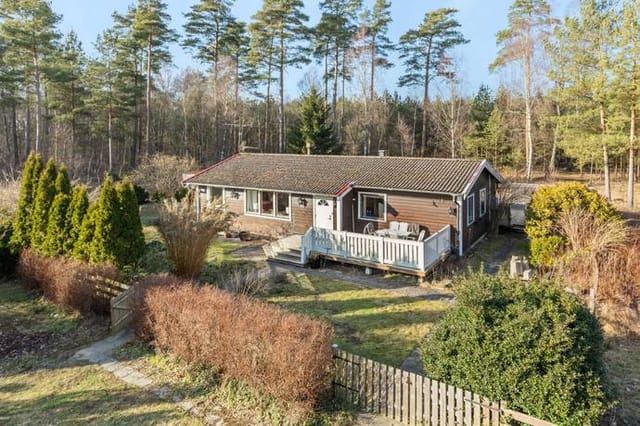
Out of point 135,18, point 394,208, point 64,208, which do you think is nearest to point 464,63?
point 394,208

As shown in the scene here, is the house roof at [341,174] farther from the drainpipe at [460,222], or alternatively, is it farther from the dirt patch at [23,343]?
the dirt patch at [23,343]

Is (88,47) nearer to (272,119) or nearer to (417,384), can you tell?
(272,119)

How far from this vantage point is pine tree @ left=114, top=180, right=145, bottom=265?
1060 cm

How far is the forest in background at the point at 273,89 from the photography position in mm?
27078

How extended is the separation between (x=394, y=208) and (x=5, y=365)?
11508mm

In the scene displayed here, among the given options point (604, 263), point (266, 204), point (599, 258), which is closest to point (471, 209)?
point (599, 258)

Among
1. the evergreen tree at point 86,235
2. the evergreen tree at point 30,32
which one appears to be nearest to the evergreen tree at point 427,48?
the evergreen tree at point 30,32

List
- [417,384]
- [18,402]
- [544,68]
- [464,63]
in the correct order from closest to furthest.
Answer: [417,384] < [18,402] < [544,68] < [464,63]

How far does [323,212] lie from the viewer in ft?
49.7

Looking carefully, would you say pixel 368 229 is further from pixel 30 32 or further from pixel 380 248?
pixel 30 32

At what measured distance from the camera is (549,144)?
109 ft

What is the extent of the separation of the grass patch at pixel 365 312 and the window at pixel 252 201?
5538 mm

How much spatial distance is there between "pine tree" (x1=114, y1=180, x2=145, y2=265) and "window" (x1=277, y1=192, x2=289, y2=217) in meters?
6.34

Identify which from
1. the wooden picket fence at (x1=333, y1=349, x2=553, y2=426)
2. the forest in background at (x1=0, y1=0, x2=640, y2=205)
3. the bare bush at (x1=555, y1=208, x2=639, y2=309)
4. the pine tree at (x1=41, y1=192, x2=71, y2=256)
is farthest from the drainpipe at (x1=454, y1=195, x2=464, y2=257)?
the forest in background at (x1=0, y1=0, x2=640, y2=205)
